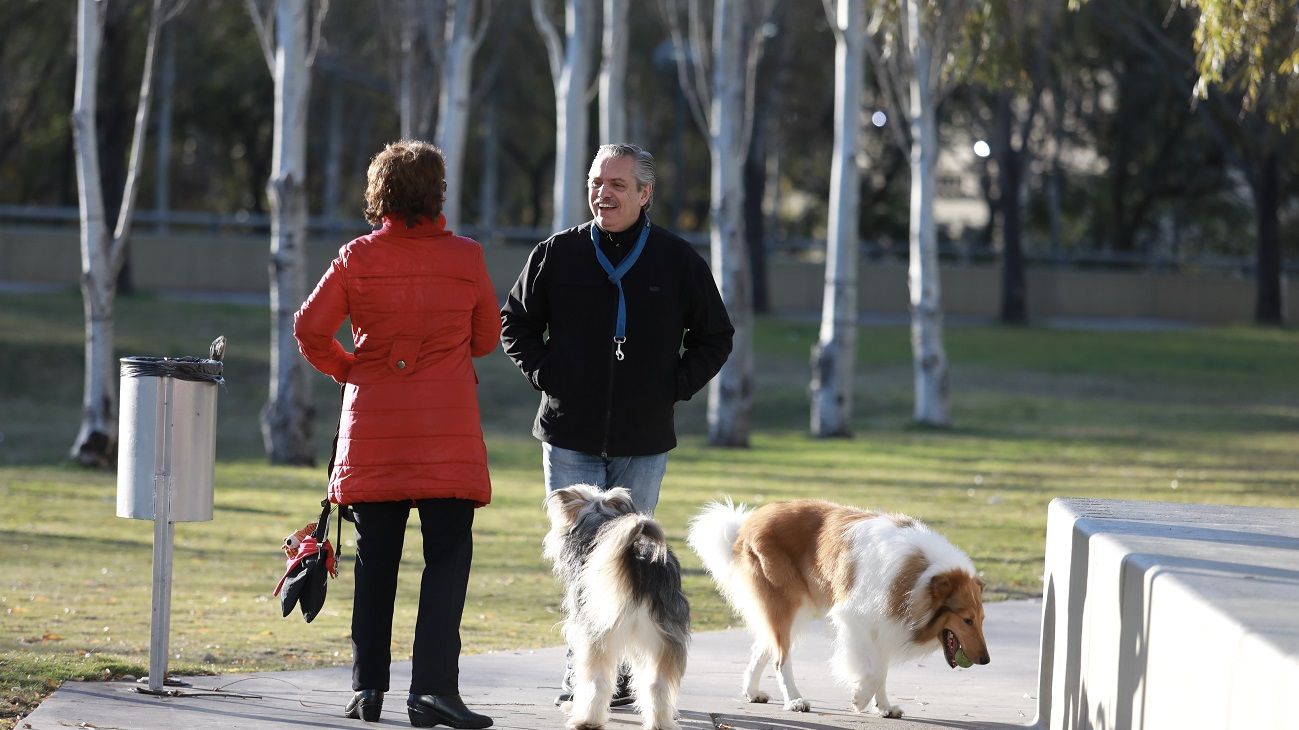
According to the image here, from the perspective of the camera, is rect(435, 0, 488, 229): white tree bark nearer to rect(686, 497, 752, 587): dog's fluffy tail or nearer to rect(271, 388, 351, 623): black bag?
rect(686, 497, 752, 587): dog's fluffy tail

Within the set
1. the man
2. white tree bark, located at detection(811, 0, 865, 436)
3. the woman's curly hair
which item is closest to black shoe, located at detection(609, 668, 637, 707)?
the man

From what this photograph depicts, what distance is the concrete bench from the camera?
12.4 feet

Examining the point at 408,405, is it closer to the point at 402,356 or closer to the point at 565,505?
the point at 402,356

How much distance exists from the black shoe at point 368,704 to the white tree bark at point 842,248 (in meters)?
15.8

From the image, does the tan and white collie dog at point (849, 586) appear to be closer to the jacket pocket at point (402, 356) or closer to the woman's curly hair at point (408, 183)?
the jacket pocket at point (402, 356)

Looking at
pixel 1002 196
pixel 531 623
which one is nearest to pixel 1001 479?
pixel 531 623

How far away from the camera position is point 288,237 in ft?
59.4

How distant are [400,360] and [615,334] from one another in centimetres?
92

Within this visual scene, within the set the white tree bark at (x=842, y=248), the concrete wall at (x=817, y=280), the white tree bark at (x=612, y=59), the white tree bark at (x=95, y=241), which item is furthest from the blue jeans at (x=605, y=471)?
the concrete wall at (x=817, y=280)

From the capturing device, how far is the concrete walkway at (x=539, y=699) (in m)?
5.93

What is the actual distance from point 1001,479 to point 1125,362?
52.1ft

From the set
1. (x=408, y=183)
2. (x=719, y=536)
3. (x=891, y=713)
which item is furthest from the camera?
(x=719, y=536)

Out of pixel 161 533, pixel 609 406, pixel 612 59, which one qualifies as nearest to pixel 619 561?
pixel 609 406

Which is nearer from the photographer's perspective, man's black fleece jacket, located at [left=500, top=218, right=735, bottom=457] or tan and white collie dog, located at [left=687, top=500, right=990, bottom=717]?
tan and white collie dog, located at [left=687, top=500, right=990, bottom=717]
